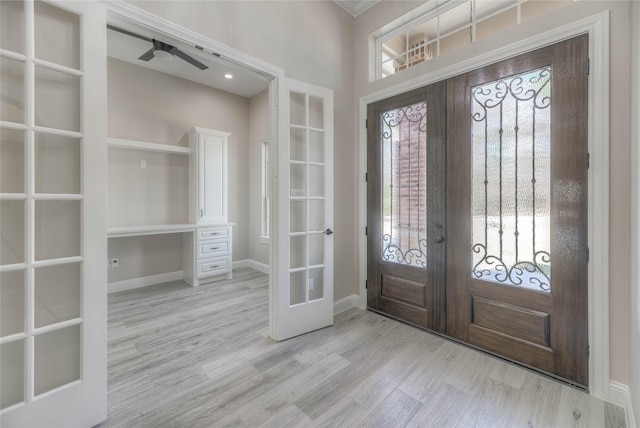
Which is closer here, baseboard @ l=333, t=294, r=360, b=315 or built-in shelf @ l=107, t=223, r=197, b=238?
baseboard @ l=333, t=294, r=360, b=315

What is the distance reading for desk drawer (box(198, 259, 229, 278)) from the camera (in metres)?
3.98

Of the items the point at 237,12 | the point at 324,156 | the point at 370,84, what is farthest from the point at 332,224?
the point at 237,12

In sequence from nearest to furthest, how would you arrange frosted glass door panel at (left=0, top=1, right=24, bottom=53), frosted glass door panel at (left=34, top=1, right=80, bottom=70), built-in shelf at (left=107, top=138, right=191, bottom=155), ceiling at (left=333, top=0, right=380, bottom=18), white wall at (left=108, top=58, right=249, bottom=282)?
frosted glass door panel at (left=0, top=1, right=24, bottom=53)
frosted glass door panel at (left=34, top=1, right=80, bottom=70)
ceiling at (left=333, top=0, right=380, bottom=18)
built-in shelf at (left=107, top=138, right=191, bottom=155)
white wall at (left=108, top=58, right=249, bottom=282)

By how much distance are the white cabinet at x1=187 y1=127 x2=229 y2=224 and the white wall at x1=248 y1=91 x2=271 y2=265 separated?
2.32ft

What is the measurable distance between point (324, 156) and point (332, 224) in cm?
72

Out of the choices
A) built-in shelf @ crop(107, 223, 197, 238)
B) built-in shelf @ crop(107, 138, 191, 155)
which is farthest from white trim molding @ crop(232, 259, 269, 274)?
built-in shelf @ crop(107, 138, 191, 155)

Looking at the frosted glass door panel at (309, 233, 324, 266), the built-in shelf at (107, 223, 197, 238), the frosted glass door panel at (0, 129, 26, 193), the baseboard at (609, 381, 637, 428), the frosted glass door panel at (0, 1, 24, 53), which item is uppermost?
the frosted glass door panel at (0, 1, 24, 53)

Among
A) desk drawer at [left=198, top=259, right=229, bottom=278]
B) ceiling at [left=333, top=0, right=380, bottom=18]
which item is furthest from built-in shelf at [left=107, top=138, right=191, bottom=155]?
ceiling at [left=333, top=0, right=380, bottom=18]

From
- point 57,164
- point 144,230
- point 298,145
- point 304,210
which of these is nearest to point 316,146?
point 298,145

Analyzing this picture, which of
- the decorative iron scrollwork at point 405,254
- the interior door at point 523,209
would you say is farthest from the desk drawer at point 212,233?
the interior door at point 523,209

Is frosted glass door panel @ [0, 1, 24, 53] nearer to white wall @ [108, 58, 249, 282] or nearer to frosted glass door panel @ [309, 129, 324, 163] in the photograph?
frosted glass door panel @ [309, 129, 324, 163]

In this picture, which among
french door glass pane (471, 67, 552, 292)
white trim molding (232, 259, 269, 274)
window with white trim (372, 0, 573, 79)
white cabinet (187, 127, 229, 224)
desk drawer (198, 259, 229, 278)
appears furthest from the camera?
white trim molding (232, 259, 269, 274)

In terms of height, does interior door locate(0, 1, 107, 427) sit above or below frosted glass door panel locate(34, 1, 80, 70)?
below

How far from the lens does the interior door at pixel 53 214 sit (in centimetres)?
128
